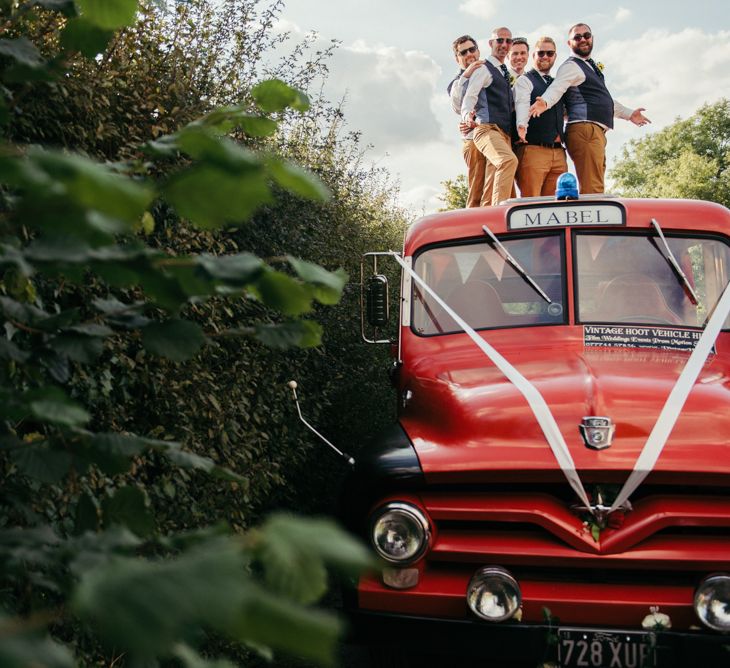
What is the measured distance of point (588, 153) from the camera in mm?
8258

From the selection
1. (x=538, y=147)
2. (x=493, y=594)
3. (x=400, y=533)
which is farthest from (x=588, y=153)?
(x=493, y=594)

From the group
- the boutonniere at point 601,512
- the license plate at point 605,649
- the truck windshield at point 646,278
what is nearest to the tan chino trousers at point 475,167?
the truck windshield at point 646,278

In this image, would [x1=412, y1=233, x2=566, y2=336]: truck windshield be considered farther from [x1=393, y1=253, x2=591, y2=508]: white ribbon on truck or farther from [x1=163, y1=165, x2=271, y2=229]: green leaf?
[x1=163, y1=165, x2=271, y2=229]: green leaf

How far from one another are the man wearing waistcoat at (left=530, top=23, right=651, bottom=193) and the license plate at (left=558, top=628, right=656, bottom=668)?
18.0ft

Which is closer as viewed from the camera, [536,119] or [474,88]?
[536,119]

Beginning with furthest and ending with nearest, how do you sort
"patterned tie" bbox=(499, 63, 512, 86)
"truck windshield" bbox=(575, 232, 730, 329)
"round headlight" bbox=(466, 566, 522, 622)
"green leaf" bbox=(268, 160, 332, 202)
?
"patterned tie" bbox=(499, 63, 512, 86) < "truck windshield" bbox=(575, 232, 730, 329) < "round headlight" bbox=(466, 566, 522, 622) < "green leaf" bbox=(268, 160, 332, 202)

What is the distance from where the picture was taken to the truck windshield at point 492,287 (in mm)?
5004

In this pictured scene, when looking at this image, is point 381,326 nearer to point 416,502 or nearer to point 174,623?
point 416,502

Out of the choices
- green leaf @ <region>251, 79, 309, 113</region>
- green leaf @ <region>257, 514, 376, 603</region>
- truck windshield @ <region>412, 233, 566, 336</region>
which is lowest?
green leaf @ <region>257, 514, 376, 603</region>

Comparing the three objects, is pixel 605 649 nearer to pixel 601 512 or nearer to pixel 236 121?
pixel 601 512

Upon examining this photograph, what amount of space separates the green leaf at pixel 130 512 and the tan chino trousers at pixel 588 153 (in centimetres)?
717

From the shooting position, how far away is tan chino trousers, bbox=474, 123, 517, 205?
7.94 meters

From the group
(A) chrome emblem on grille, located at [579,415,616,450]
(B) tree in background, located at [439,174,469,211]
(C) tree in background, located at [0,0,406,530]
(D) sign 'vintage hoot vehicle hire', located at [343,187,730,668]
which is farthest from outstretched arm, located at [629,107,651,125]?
(B) tree in background, located at [439,174,469,211]

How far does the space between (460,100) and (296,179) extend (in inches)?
326
